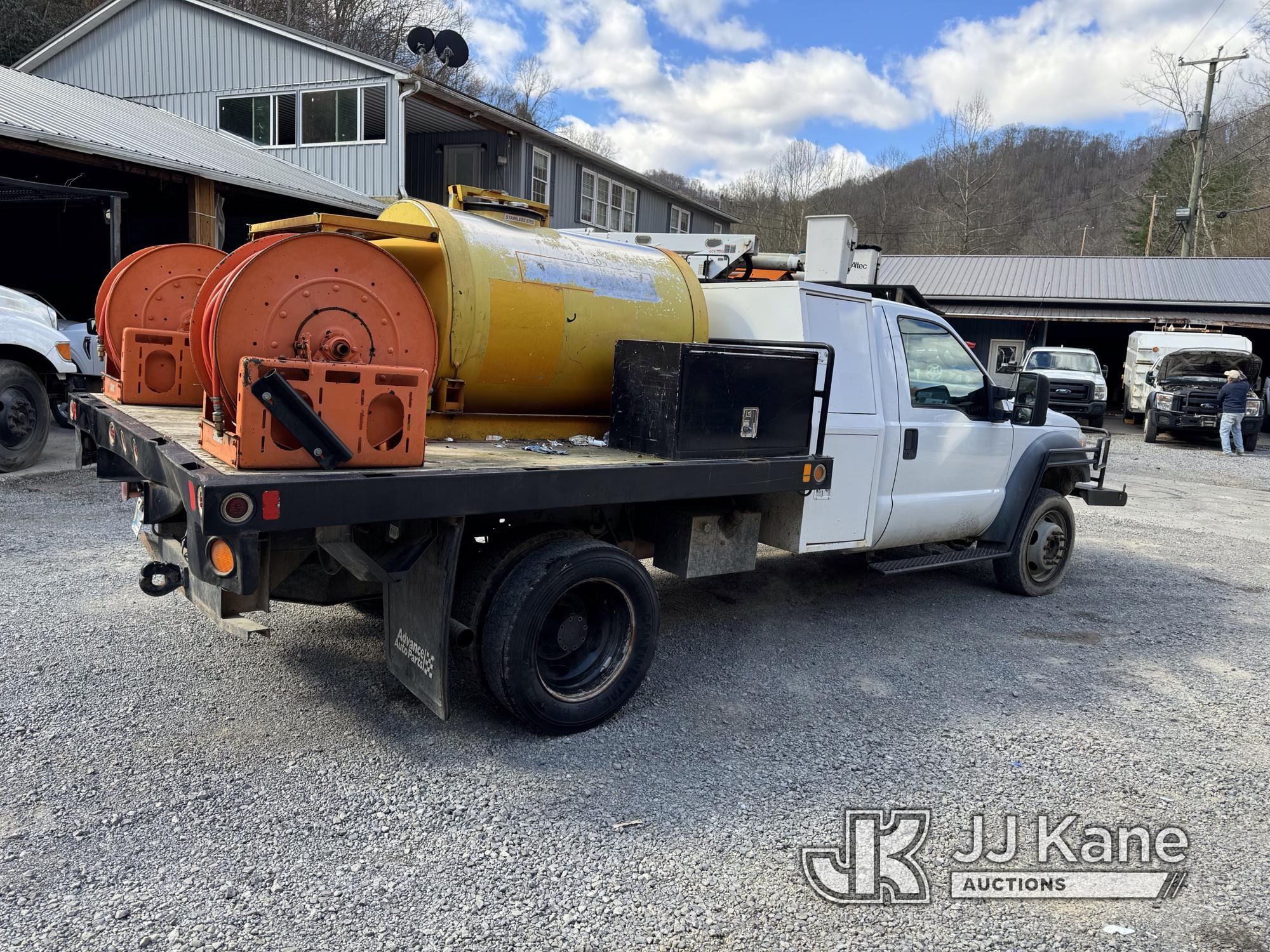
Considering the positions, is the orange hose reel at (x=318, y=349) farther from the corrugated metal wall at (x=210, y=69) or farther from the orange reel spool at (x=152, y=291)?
the corrugated metal wall at (x=210, y=69)

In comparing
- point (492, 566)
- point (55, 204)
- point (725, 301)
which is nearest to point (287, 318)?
point (492, 566)

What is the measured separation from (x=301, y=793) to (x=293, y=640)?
163 centimetres

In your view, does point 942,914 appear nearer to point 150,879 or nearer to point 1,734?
point 150,879

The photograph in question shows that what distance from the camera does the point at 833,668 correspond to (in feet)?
16.3

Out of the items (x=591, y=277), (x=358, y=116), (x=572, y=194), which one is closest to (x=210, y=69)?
(x=358, y=116)

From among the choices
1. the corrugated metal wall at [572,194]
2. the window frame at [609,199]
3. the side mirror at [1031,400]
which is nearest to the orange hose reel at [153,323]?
the side mirror at [1031,400]

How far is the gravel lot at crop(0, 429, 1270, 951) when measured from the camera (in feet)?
8.87

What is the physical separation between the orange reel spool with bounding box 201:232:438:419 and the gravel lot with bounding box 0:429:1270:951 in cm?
151

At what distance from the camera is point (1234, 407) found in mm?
18094

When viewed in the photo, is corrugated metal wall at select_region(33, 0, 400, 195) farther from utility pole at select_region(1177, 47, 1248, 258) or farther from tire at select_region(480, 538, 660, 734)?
utility pole at select_region(1177, 47, 1248, 258)

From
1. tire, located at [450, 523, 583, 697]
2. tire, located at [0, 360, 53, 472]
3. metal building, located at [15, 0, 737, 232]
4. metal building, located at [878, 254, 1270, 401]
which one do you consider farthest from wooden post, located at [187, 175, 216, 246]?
metal building, located at [878, 254, 1270, 401]

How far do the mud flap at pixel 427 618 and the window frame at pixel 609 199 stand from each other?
19.3 m

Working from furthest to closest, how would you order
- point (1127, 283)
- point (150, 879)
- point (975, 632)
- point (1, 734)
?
point (1127, 283) → point (975, 632) → point (1, 734) → point (150, 879)

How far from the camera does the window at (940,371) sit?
5.60 m
